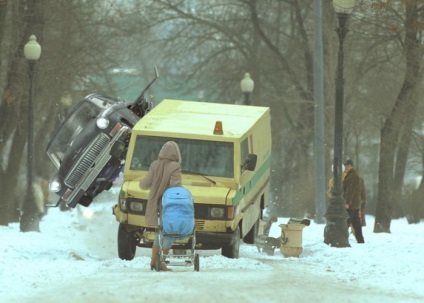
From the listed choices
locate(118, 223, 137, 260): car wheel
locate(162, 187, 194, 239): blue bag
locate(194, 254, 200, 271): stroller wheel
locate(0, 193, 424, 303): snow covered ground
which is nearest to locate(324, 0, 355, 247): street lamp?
locate(0, 193, 424, 303): snow covered ground

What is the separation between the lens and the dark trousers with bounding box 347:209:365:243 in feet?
91.3

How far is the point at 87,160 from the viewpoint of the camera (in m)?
25.9

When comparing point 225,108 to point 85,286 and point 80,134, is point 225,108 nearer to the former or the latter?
point 80,134

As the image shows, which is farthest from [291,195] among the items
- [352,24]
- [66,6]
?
[66,6]

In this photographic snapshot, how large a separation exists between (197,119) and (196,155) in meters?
1.41

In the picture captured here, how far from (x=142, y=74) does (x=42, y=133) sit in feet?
84.9

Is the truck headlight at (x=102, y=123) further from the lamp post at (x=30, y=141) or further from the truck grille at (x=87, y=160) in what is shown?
the lamp post at (x=30, y=141)

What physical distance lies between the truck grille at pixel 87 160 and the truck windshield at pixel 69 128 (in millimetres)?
1174

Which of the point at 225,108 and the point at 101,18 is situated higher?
the point at 101,18

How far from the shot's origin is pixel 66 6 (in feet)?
130

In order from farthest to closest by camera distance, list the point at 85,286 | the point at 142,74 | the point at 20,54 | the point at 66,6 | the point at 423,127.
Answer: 1. the point at 142,74
2. the point at 423,127
3. the point at 66,6
4. the point at 20,54
5. the point at 85,286

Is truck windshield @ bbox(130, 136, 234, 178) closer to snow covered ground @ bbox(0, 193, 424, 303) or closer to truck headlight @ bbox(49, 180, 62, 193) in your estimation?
snow covered ground @ bbox(0, 193, 424, 303)

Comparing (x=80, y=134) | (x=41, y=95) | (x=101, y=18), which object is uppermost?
(x=101, y=18)

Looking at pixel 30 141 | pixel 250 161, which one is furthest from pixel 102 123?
pixel 30 141
